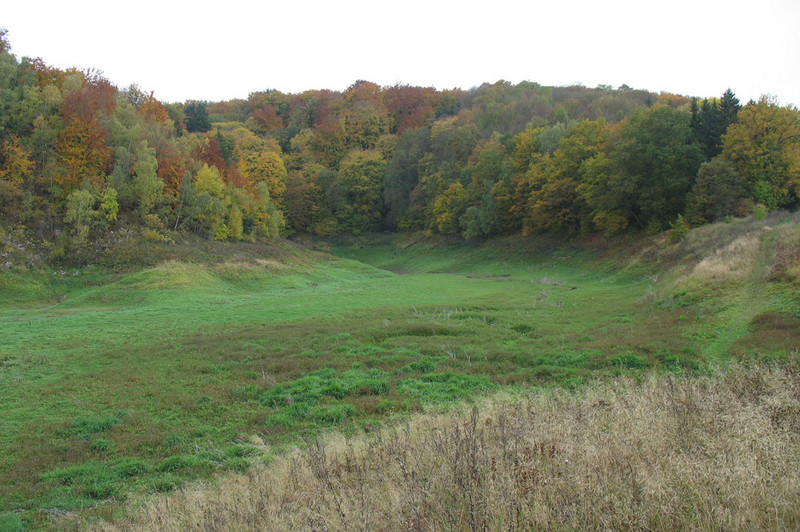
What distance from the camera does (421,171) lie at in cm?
8181

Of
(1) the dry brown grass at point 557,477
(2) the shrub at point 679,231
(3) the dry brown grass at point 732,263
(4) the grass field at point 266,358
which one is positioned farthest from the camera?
(2) the shrub at point 679,231

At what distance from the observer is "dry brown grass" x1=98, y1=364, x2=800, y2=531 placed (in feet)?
15.4

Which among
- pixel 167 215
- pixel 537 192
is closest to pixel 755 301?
pixel 537 192

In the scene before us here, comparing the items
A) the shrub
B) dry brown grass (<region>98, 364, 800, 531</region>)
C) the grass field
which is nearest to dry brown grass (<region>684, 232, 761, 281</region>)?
the grass field

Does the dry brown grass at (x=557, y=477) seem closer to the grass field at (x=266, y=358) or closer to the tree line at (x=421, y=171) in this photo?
the grass field at (x=266, y=358)

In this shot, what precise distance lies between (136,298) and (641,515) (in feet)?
108

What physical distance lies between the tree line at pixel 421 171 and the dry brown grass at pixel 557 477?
35.9 metres

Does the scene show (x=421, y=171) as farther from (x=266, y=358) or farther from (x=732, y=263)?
(x=266, y=358)

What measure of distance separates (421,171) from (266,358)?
68.8m

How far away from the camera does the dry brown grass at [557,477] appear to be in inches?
185

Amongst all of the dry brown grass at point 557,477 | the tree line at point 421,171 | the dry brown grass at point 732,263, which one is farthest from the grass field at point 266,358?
the tree line at point 421,171

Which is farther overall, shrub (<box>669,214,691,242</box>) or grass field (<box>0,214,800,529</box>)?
shrub (<box>669,214,691,242</box>)

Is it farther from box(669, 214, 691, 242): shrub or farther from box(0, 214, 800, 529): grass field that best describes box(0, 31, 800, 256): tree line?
box(0, 214, 800, 529): grass field

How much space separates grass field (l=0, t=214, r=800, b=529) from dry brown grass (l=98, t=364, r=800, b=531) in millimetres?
1889
